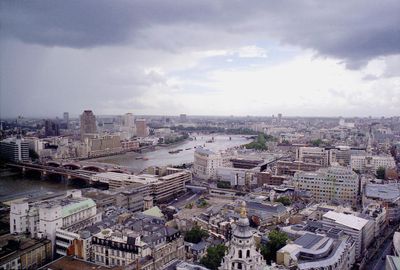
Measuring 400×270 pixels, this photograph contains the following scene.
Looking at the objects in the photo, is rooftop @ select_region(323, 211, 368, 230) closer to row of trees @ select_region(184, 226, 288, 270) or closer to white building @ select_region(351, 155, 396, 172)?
row of trees @ select_region(184, 226, 288, 270)

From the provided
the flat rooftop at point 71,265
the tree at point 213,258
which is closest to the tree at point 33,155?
the flat rooftop at point 71,265

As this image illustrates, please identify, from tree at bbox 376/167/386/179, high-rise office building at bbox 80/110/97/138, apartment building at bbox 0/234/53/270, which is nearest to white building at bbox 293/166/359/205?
tree at bbox 376/167/386/179

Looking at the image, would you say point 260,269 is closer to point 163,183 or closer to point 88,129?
point 163,183

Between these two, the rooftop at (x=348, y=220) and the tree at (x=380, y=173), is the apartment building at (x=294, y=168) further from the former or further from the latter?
the rooftop at (x=348, y=220)

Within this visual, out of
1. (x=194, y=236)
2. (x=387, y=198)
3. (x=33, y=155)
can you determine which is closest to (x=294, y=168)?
(x=387, y=198)

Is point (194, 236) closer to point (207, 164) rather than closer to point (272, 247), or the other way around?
point (272, 247)
